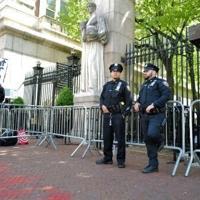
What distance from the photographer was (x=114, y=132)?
703 centimetres

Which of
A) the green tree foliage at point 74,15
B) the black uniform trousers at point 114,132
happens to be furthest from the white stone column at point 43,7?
the black uniform trousers at point 114,132

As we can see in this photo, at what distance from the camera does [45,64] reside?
906 inches

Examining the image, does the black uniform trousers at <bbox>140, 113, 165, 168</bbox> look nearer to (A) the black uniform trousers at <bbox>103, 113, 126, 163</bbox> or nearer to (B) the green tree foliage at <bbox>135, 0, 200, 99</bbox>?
(A) the black uniform trousers at <bbox>103, 113, 126, 163</bbox>

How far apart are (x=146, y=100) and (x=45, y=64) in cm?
1746

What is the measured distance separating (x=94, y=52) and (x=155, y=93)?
5.20m

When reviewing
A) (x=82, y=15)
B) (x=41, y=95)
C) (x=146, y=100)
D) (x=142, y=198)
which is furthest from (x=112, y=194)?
(x=82, y=15)

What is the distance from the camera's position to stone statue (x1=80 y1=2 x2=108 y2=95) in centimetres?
1102

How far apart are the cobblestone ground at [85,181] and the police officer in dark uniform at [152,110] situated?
41cm

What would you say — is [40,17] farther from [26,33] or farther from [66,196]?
[66,196]

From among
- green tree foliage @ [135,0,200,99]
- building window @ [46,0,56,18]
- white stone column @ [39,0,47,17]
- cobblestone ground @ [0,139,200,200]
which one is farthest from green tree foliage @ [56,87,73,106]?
building window @ [46,0,56,18]

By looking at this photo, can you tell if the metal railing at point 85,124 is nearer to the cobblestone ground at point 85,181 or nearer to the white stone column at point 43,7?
the cobblestone ground at point 85,181

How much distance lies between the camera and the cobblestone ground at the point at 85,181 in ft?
14.6

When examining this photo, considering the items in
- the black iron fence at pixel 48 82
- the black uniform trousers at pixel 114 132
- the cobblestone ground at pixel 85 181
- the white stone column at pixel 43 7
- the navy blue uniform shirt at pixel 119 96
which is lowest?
the cobblestone ground at pixel 85 181

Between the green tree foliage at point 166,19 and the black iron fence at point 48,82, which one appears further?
the black iron fence at point 48,82
